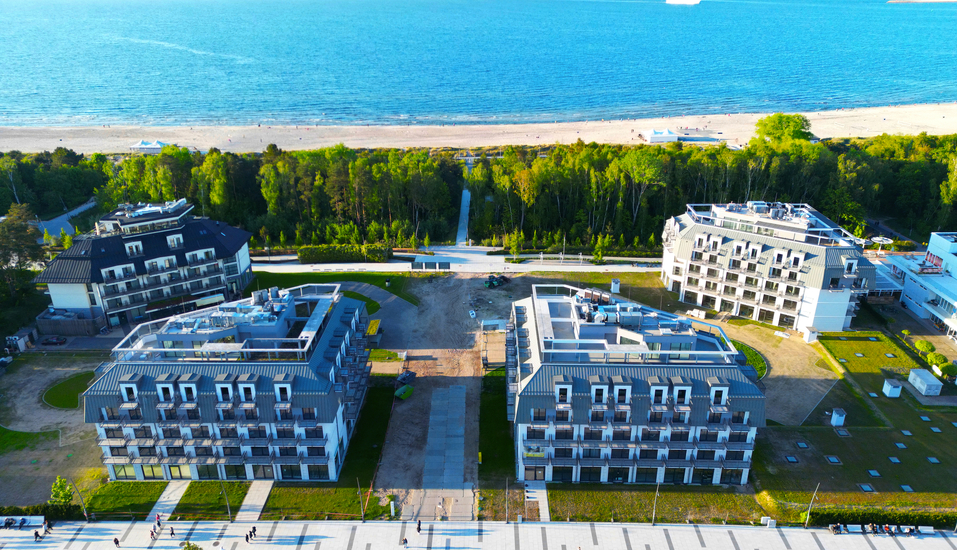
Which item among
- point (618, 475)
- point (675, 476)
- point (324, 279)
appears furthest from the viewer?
point (324, 279)

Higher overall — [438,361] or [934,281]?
[934,281]

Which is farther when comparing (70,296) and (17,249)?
(17,249)

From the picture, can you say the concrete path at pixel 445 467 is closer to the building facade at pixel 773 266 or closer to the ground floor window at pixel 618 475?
the ground floor window at pixel 618 475

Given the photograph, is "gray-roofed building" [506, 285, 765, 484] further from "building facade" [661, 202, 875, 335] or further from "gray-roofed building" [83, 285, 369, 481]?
"building facade" [661, 202, 875, 335]

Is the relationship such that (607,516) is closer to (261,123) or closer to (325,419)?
(325,419)

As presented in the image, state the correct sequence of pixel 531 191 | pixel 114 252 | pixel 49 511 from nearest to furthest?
pixel 49 511, pixel 114 252, pixel 531 191

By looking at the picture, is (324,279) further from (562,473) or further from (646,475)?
(646,475)

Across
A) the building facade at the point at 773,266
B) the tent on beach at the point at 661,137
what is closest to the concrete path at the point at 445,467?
the building facade at the point at 773,266

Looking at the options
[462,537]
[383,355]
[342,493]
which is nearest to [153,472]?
[342,493]
